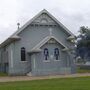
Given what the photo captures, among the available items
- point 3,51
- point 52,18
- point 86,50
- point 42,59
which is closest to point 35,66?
point 42,59

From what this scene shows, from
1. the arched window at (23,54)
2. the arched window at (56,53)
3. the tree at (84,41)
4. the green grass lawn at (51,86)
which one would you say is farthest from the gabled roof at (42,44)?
the tree at (84,41)

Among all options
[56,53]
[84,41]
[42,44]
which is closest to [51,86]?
[42,44]

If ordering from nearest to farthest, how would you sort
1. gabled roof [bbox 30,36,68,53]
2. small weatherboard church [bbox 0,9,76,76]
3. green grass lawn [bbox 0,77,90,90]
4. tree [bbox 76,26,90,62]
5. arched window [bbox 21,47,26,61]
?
green grass lawn [bbox 0,77,90,90], gabled roof [bbox 30,36,68,53], small weatherboard church [bbox 0,9,76,76], arched window [bbox 21,47,26,61], tree [bbox 76,26,90,62]

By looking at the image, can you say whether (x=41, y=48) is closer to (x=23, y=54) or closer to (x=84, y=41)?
(x=23, y=54)

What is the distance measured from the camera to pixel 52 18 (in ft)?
146

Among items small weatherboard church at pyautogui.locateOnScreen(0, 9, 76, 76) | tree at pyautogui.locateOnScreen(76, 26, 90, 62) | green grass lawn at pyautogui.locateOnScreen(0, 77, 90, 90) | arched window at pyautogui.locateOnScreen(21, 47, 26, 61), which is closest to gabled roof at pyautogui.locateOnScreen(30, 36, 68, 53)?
small weatherboard church at pyautogui.locateOnScreen(0, 9, 76, 76)

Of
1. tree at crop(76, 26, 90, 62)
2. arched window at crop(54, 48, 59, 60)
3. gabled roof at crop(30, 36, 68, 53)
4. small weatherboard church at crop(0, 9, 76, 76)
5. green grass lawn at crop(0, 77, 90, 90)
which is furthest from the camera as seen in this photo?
tree at crop(76, 26, 90, 62)

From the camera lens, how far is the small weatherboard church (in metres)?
42.4

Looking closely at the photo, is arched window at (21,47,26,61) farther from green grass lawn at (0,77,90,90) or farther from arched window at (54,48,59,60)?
green grass lawn at (0,77,90,90)

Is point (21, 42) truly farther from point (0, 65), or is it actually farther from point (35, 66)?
point (0, 65)

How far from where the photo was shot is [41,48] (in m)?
42.7

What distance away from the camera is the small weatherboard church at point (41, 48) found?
42.4 meters

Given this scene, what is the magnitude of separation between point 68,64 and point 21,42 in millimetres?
6871

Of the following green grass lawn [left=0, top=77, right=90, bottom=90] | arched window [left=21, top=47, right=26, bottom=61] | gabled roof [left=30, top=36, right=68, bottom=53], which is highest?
gabled roof [left=30, top=36, right=68, bottom=53]
